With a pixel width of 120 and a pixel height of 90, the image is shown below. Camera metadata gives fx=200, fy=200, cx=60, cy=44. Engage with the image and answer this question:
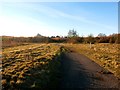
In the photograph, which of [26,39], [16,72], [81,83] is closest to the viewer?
[81,83]

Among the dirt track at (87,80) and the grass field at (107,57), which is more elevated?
the grass field at (107,57)

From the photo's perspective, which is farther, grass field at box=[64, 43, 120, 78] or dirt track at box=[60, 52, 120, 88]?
grass field at box=[64, 43, 120, 78]

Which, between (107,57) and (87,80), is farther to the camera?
(107,57)

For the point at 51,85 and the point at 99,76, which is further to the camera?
the point at 99,76

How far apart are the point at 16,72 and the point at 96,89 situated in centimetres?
501

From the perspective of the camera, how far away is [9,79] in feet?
36.0

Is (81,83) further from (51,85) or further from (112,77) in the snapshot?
(112,77)

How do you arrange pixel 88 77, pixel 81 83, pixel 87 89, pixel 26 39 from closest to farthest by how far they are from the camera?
pixel 87 89
pixel 81 83
pixel 88 77
pixel 26 39

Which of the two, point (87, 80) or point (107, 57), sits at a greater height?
point (107, 57)

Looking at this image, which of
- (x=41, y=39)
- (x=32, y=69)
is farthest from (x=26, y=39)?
(x=32, y=69)

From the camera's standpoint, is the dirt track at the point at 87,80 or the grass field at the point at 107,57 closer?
the dirt track at the point at 87,80

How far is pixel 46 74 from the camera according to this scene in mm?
12406

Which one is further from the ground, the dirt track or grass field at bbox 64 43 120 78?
grass field at bbox 64 43 120 78

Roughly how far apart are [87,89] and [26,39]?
66259 mm
